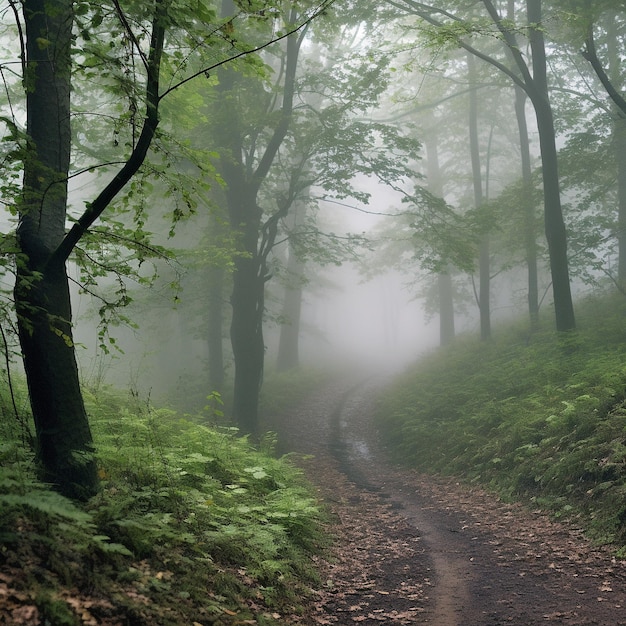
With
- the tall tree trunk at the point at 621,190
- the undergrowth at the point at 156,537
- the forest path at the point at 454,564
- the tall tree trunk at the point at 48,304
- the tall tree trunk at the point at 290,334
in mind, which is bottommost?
the forest path at the point at 454,564

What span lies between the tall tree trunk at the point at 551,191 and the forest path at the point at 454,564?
6.02 meters

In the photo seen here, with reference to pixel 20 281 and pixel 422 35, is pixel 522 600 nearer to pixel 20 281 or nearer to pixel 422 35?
pixel 20 281

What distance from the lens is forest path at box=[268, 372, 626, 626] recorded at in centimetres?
498

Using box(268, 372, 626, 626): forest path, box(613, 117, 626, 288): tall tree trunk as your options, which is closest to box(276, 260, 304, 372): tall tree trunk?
box(613, 117, 626, 288): tall tree trunk

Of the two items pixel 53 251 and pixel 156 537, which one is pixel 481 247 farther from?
pixel 156 537

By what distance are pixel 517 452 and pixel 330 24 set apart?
11721 mm

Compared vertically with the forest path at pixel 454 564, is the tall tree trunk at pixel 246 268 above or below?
above

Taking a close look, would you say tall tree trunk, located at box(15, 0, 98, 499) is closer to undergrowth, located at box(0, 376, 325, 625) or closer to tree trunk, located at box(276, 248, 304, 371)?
undergrowth, located at box(0, 376, 325, 625)

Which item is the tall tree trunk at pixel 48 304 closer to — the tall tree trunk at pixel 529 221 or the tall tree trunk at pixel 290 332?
the tall tree trunk at pixel 529 221

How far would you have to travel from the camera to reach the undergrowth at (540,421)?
7.30 m

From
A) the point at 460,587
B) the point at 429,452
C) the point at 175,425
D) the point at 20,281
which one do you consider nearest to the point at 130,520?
the point at 20,281

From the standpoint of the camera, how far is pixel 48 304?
4.54 metres

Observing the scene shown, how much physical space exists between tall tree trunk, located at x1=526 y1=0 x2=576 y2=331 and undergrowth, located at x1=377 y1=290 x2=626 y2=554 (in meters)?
0.88

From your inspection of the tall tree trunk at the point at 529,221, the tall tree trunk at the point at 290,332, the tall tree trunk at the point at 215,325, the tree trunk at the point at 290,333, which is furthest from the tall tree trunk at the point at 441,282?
the tall tree trunk at the point at 215,325
